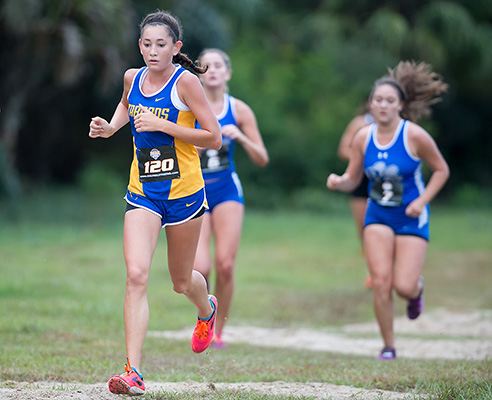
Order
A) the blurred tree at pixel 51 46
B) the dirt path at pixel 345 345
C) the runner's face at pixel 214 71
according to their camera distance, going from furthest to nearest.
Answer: the blurred tree at pixel 51 46, the runner's face at pixel 214 71, the dirt path at pixel 345 345

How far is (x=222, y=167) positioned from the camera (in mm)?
7184

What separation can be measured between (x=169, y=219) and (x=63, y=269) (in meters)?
7.65

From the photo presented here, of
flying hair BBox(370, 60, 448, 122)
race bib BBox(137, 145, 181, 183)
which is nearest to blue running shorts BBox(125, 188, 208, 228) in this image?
race bib BBox(137, 145, 181, 183)

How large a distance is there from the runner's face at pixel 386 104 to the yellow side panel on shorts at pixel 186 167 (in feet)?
8.47

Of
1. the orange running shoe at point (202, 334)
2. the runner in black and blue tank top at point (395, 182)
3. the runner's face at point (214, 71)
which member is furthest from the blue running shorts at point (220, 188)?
the orange running shoe at point (202, 334)

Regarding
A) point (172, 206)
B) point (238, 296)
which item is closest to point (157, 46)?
point (172, 206)

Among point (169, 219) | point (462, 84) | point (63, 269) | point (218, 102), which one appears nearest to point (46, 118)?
point (63, 269)

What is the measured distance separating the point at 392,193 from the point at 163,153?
287 cm

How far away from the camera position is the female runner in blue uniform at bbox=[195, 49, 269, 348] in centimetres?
711

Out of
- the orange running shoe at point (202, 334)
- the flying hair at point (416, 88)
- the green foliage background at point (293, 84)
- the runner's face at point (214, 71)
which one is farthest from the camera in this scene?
the green foliage background at point (293, 84)

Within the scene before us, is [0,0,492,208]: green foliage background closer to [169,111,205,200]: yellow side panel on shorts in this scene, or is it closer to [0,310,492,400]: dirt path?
[0,310,492,400]: dirt path

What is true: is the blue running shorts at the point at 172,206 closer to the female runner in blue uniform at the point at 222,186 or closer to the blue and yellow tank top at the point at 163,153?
the blue and yellow tank top at the point at 163,153

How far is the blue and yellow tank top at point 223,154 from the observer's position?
23.4 ft

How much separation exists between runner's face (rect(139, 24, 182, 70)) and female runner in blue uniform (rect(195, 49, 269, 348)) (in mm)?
2262
